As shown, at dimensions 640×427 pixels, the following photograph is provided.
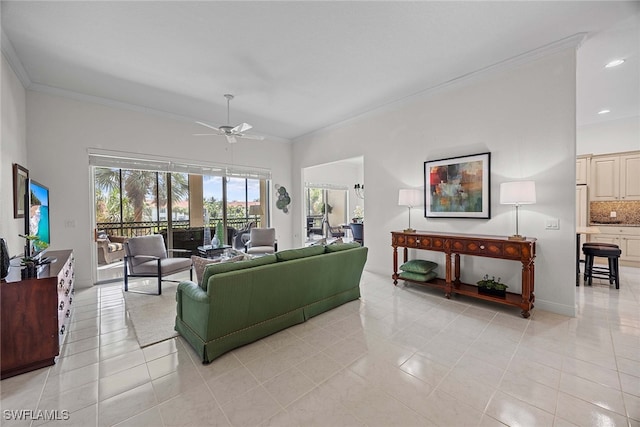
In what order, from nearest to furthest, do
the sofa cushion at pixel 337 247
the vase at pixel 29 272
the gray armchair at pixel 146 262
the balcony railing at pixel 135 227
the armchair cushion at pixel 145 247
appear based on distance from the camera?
the vase at pixel 29 272 → the sofa cushion at pixel 337 247 → the gray armchair at pixel 146 262 → the armchair cushion at pixel 145 247 → the balcony railing at pixel 135 227

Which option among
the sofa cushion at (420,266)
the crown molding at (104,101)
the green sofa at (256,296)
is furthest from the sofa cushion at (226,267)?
the crown molding at (104,101)

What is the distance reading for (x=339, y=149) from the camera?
592cm

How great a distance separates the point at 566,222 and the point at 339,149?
13.1 ft

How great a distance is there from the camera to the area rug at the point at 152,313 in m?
2.78

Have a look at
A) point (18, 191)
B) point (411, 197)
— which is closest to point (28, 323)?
point (18, 191)

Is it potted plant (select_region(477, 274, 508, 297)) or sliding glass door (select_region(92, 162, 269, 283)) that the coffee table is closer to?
sliding glass door (select_region(92, 162, 269, 283))

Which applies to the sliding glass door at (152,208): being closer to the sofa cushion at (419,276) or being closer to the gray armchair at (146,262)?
the gray armchair at (146,262)

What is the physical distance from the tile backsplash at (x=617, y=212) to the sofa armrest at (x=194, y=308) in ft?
25.1

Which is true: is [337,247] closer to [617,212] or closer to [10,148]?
[10,148]

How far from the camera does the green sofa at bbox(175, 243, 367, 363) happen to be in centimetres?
230

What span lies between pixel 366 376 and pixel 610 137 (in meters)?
7.07

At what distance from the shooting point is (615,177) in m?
5.38

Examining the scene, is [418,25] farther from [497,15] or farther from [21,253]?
[21,253]

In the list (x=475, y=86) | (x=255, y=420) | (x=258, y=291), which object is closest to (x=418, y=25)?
(x=475, y=86)
